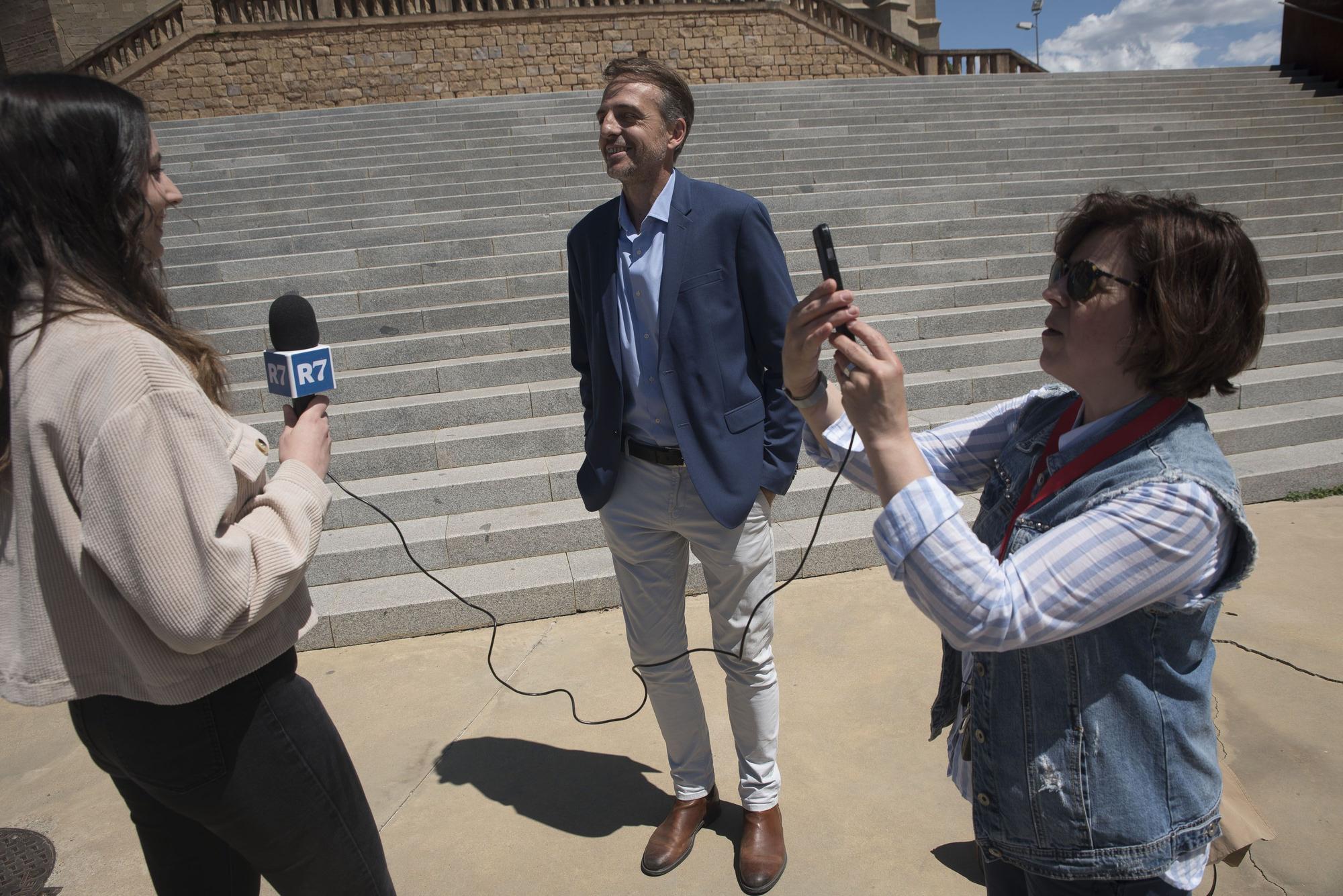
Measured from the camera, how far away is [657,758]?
125 inches

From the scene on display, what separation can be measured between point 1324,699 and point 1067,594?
2.88 m

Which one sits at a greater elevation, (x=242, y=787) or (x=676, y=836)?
(x=242, y=787)

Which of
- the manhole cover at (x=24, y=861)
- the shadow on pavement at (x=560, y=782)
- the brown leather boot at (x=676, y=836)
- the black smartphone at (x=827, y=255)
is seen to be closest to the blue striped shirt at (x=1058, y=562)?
the black smartphone at (x=827, y=255)

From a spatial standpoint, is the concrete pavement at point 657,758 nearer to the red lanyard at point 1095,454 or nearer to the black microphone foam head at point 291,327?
the red lanyard at point 1095,454

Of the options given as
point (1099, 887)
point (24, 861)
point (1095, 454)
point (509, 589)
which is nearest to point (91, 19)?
point (509, 589)

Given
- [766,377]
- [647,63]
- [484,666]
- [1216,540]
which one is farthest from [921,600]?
[484,666]

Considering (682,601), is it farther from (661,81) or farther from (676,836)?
(661,81)

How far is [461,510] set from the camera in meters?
4.86

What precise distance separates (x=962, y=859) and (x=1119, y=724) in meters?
1.53

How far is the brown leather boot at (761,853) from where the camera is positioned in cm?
251

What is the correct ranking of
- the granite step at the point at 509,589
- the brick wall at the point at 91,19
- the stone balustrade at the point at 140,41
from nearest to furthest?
the granite step at the point at 509,589 → the stone balustrade at the point at 140,41 → the brick wall at the point at 91,19

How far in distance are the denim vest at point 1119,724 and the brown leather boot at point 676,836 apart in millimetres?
1474

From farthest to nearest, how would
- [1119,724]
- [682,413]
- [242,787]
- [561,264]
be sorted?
[561,264], [682,413], [242,787], [1119,724]

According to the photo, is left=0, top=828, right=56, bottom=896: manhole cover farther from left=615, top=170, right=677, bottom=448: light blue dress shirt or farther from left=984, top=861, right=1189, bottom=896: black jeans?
left=984, top=861, right=1189, bottom=896: black jeans
